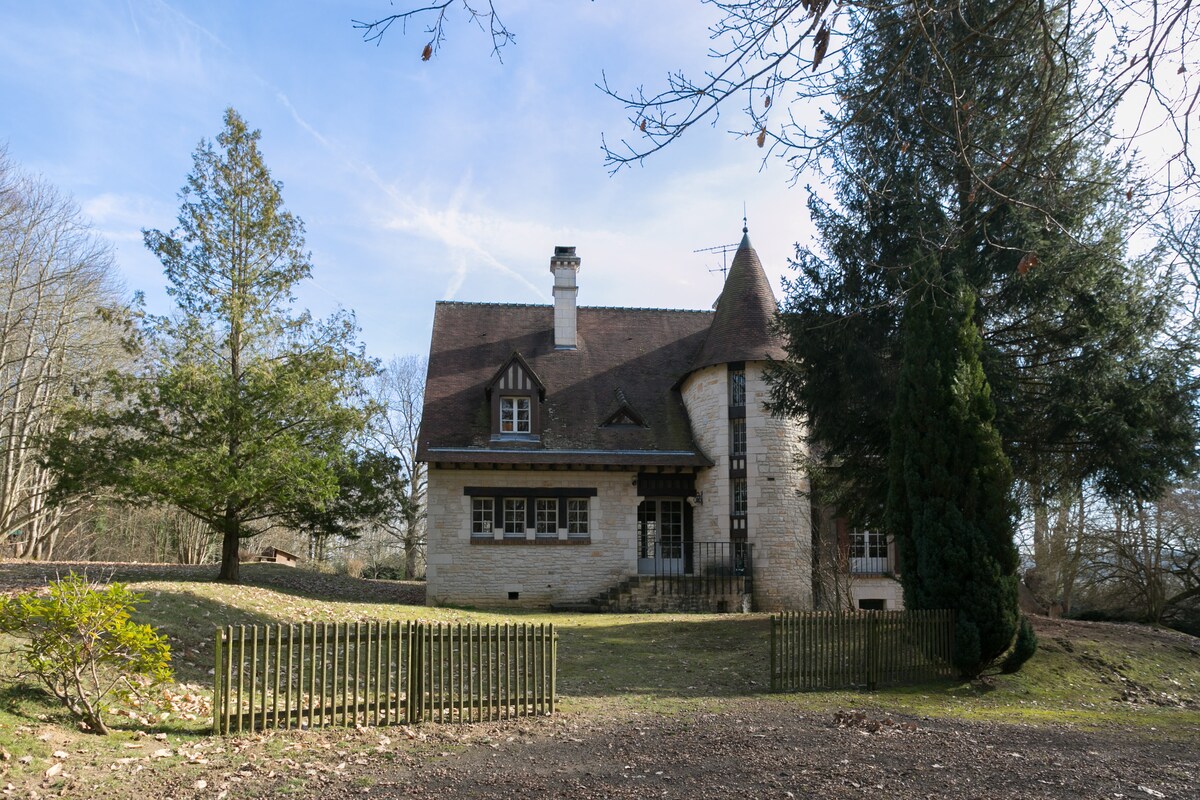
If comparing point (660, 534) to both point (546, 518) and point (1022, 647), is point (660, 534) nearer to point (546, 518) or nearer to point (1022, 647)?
point (546, 518)

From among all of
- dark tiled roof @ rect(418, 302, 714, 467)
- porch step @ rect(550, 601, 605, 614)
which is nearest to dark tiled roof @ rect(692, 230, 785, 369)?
dark tiled roof @ rect(418, 302, 714, 467)

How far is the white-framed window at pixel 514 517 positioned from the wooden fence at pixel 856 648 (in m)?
10.9

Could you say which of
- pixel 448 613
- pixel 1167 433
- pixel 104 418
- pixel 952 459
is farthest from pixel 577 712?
pixel 104 418

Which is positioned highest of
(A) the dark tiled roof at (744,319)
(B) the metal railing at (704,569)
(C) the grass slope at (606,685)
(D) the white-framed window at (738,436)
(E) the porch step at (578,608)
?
(A) the dark tiled roof at (744,319)

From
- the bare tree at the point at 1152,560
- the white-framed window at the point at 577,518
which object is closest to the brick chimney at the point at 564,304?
the white-framed window at the point at 577,518

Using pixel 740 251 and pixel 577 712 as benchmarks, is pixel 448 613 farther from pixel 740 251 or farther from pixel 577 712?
pixel 740 251

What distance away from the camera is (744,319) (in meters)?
21.7

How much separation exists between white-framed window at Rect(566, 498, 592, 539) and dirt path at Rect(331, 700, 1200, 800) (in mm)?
12529

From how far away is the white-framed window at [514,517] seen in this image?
2078 cm

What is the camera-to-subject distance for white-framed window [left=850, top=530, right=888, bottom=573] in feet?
70.1

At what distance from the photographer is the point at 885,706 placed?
9.60 m

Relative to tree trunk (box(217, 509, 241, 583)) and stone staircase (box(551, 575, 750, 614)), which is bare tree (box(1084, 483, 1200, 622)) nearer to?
stone staircase (box(551, 575, 750, 614))

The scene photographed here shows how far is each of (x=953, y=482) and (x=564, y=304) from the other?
1429 centimetres

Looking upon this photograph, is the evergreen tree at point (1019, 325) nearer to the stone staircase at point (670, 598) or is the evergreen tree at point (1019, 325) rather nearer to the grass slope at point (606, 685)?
the grass slope at point (606, 685)
